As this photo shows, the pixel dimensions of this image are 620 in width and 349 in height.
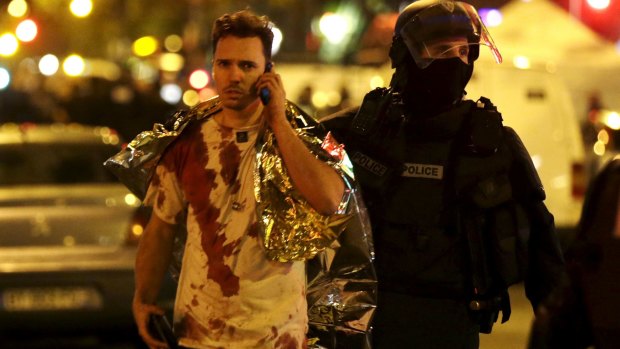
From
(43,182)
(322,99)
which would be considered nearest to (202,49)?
(322,99)

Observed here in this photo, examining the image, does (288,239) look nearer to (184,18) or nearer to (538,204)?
(538,204)

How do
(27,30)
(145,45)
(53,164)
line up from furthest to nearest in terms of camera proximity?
(145,45), (27,30), (53,164)

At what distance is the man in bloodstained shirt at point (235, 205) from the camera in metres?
4.36

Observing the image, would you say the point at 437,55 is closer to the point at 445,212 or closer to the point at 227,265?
the point at 445,212

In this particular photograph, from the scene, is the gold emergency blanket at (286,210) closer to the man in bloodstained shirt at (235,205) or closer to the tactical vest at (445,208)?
the man in bloodstained shirt at (235,205)

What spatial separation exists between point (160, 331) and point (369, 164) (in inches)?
36.2

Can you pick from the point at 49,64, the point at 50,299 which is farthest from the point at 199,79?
the point at 50,299

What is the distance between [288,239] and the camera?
440 centimetres

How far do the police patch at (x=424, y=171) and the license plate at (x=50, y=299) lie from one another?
4.19 meters

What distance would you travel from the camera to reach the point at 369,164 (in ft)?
16.0

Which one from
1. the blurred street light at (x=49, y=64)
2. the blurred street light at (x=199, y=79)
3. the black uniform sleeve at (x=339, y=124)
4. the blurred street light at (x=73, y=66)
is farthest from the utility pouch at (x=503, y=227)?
the blurred street light at (x=199, y=79)

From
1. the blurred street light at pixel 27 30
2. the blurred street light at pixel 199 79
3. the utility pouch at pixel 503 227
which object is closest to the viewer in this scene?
the utility pouch at pixel 503 227

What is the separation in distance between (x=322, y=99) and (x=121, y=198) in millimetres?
10383

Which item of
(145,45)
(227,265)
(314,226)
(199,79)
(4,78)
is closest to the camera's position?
(227,265)
